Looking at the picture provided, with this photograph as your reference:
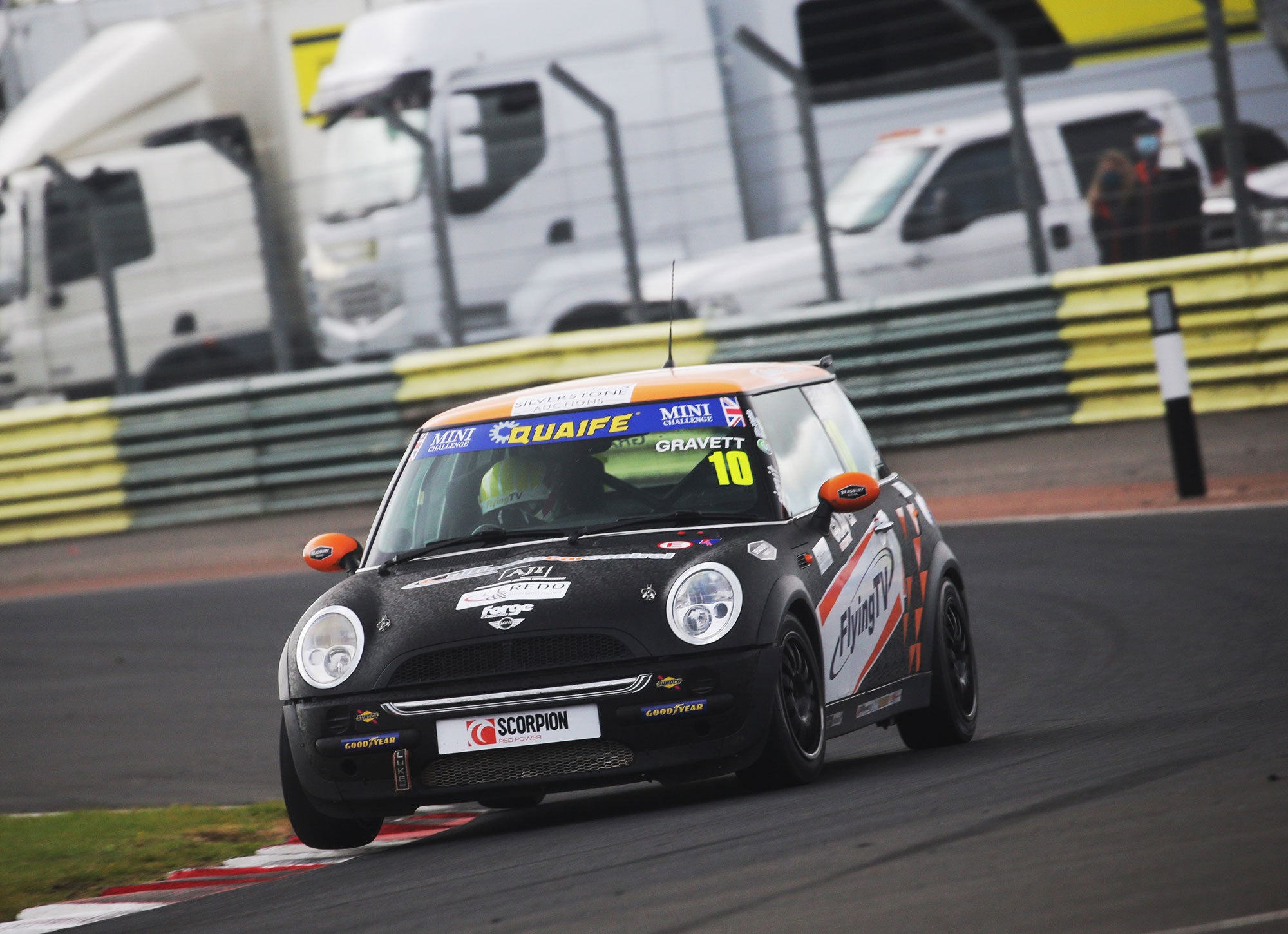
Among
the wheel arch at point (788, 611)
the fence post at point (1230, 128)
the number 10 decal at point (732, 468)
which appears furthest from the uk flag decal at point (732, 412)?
the fence post at point (1230, 128)

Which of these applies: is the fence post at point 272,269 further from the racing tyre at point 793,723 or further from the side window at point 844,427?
the racing tyre at point 793,723

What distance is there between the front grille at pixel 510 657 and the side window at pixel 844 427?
1778 millimetres

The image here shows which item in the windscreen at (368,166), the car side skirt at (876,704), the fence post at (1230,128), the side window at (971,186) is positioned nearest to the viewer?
the car side skirt at (876,704)

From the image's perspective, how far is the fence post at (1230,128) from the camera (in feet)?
49.3

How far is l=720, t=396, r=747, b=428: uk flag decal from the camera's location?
723 cm

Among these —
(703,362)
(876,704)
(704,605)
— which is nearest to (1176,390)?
(703,362)

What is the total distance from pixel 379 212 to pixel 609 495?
11.8 metres

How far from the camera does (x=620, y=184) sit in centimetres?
1727

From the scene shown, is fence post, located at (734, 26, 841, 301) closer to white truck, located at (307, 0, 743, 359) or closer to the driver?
white truck, located at (307, 0, 743, 359)

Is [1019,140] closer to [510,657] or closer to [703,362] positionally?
[703,362]

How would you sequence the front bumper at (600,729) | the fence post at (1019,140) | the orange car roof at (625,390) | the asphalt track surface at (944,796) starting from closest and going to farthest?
the asphalt track surface at (944,796), the front bumper at (600,729), the orange car roof at (625,390), the fence post at (1019,140)

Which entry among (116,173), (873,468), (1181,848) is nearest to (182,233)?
(116,173)

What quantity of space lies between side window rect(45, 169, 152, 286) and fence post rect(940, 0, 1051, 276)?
790 cm

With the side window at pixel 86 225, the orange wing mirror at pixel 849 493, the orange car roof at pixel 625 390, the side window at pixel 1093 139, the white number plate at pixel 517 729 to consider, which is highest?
the side window at pixel 86 225
